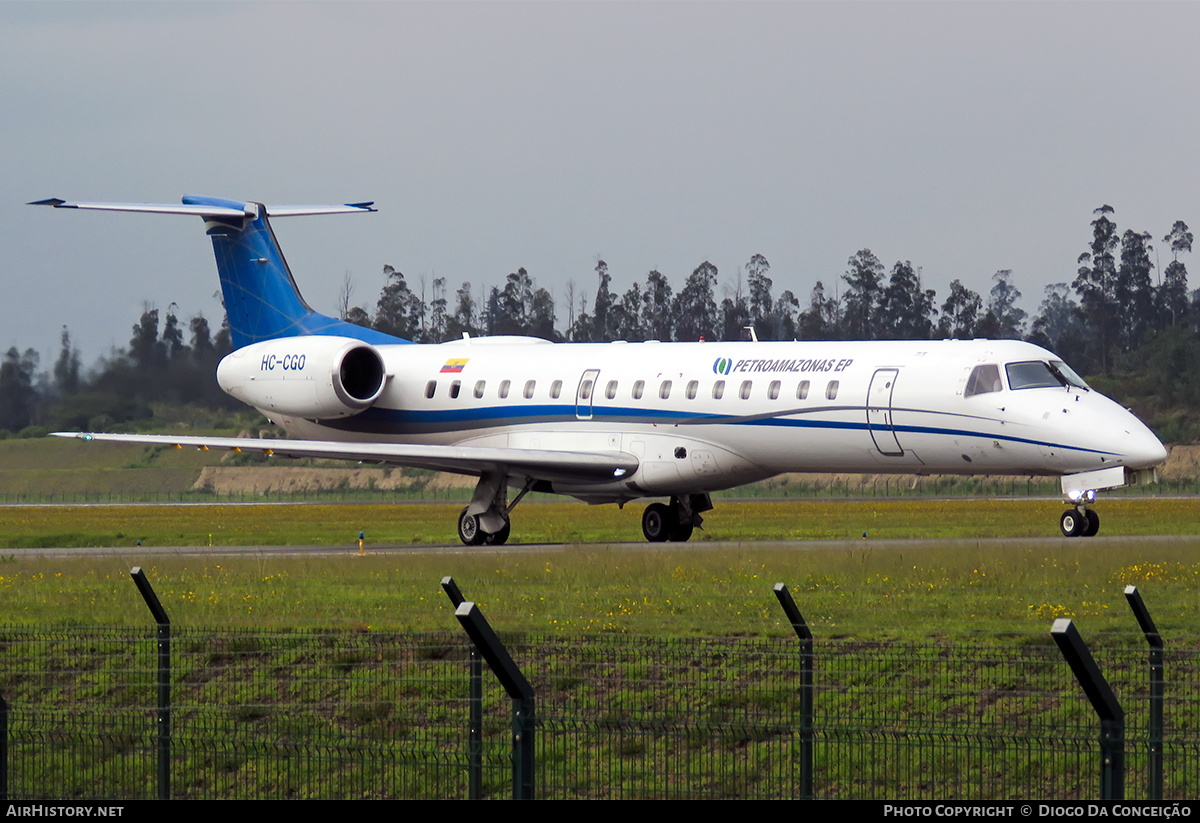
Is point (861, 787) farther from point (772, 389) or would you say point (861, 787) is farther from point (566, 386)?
point (566, 386)

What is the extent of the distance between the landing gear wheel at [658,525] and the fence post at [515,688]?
2329 centimetres

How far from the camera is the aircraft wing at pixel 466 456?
31.1 meters

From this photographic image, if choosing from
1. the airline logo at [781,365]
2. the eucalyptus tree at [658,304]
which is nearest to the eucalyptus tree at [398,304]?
the eucalyptus tree at [658,304]

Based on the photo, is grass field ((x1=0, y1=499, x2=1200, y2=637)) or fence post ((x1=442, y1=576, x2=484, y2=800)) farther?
grass field ((x1=0, y1=499, x2=1200, y2=637))

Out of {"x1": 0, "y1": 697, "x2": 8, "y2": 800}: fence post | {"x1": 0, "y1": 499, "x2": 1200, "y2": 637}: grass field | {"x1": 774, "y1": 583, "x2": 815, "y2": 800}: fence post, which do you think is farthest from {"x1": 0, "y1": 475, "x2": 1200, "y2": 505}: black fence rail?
{"x1": 0, "y1": 697, "x2": 8, "y2": 800}: fence post

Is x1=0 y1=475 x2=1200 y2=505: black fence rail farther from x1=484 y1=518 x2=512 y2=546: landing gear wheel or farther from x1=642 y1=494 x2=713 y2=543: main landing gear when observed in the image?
x1=484 y1=518 x2=512 y2=546: landing gear wheel

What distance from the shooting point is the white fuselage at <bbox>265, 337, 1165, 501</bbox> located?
89.9ft

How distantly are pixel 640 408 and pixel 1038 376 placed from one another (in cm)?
754

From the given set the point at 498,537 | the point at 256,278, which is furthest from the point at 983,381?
the point at 256,278

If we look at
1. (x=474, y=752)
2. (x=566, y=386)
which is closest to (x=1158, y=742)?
(x=474, y=752)

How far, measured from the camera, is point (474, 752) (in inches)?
397

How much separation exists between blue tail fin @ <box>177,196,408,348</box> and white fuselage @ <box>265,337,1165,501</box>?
9.34 feet

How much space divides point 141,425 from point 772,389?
35816mm

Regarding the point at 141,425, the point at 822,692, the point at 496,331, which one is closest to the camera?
the point at 822,692
